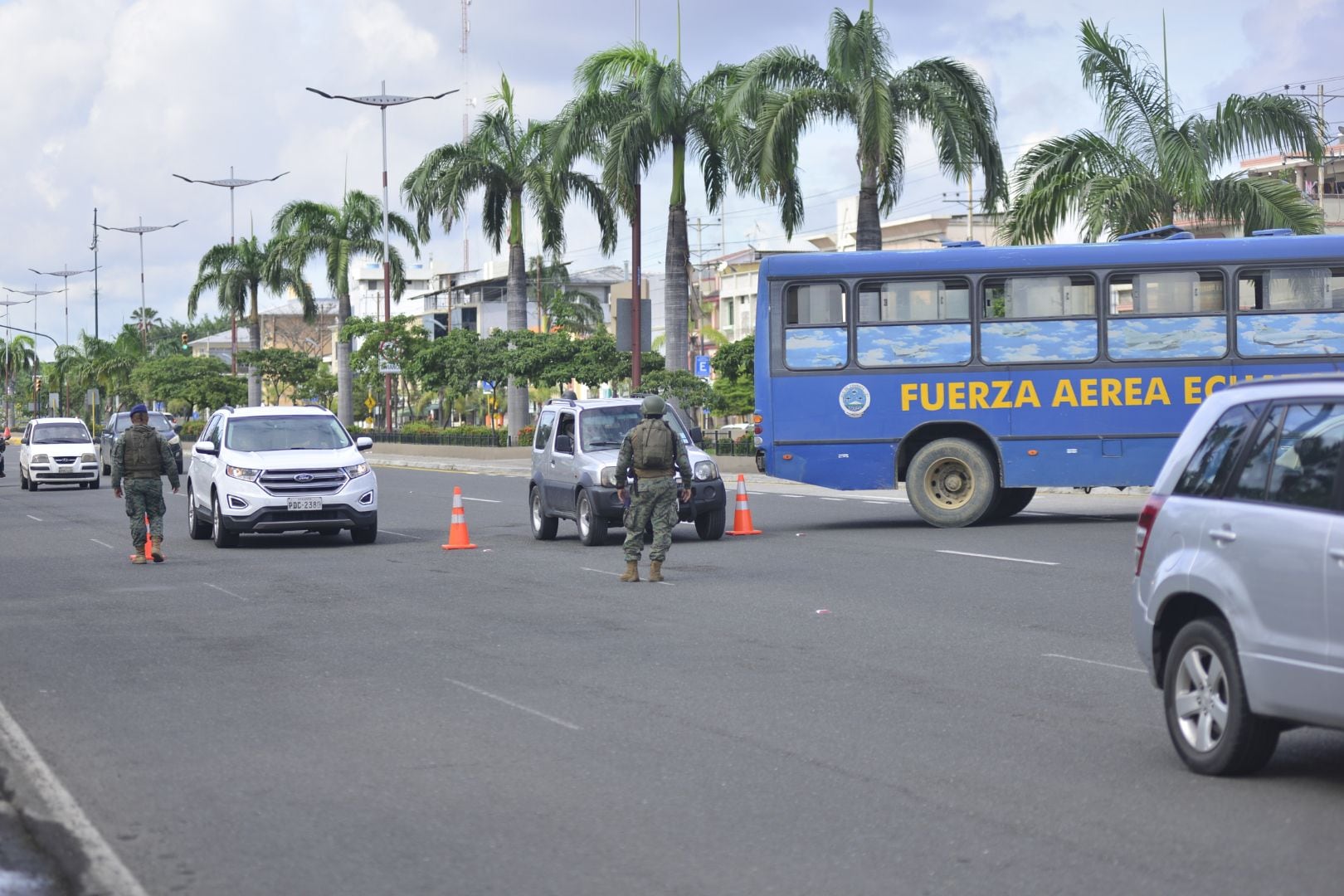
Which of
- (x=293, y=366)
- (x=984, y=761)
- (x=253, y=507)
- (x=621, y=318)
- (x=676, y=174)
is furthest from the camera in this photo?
(x=293, y=366)

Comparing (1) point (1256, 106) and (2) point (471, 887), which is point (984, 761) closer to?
(2) point (471, 887)

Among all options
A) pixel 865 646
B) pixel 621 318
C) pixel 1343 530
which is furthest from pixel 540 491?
pixel 621 318

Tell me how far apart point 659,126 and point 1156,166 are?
42.8 feet

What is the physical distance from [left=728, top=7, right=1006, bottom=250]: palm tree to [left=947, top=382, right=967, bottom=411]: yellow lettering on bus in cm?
1252

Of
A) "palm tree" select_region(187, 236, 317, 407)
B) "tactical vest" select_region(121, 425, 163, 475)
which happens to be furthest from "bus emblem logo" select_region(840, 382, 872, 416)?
"palm tree" select_region(187, 236, 317, 407)

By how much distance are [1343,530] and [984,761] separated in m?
2.05

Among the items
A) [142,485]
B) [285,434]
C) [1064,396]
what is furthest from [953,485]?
[142,485]

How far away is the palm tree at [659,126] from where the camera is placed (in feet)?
137

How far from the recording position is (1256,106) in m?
31.6

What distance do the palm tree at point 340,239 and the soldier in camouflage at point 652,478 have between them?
54.9 metres

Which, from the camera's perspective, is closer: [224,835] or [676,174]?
[224,835]

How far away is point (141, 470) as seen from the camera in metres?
19.3

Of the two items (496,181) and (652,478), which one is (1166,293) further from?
(496,181)

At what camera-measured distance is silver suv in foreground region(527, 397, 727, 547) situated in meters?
21.1
